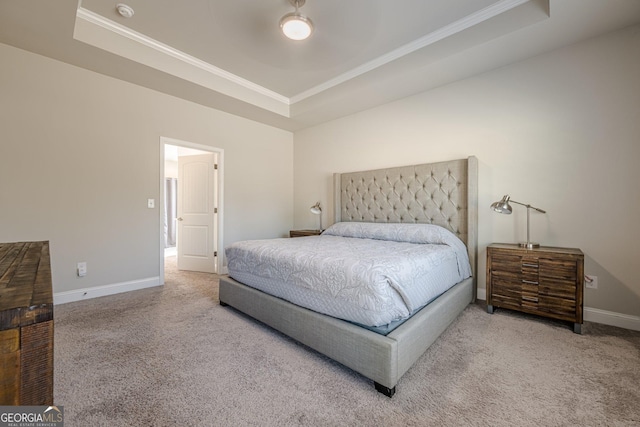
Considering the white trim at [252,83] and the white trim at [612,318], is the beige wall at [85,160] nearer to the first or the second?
the white trim at [252,83]

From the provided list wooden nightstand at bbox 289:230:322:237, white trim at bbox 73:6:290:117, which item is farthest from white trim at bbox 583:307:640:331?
white trim at bbox 73:6:290:117

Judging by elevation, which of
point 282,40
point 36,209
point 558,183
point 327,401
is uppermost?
point 282,40

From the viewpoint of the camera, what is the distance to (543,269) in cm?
234

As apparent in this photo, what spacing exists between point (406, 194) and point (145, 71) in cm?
343

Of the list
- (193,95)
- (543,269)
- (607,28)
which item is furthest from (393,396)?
(193,95)

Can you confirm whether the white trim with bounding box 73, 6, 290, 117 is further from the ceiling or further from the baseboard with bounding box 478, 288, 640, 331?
the baseboard with bounding box 478, 288, 640, 331

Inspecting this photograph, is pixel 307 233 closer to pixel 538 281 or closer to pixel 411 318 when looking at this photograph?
pixel 411 318

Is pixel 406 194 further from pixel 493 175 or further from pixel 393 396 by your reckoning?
pixel 393 396

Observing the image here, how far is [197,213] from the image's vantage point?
4.52m

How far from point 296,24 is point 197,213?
3.36 meters

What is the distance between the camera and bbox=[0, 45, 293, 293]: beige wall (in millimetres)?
2652

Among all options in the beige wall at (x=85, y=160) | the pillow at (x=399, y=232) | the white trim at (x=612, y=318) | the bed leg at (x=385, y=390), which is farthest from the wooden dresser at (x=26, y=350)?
the white trim at (x=612, y=318)

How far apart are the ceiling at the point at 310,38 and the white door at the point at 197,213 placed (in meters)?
1.25

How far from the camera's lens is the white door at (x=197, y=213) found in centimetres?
435
